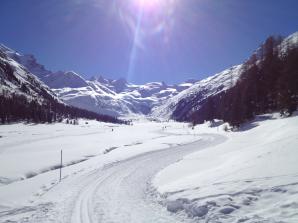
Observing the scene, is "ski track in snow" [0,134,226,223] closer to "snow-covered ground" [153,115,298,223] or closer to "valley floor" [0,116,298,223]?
"valley floor" [0,116,298,223]

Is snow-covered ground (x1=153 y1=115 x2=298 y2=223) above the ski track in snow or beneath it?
above

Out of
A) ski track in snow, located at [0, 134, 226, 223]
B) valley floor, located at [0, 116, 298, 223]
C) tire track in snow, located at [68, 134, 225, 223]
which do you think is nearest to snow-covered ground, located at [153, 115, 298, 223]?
valley floor, located at [0, 116, 298, 223]

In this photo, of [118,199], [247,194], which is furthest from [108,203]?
[247,194]

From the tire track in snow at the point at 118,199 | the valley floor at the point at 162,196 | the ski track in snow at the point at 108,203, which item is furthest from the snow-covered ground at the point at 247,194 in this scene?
the tire track in snow at the point at 118,199

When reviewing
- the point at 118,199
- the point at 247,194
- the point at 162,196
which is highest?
A: the point at 247,194

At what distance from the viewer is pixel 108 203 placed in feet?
54.0

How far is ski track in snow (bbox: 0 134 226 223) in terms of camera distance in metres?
13.8

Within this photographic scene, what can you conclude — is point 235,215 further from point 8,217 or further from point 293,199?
point 8,217

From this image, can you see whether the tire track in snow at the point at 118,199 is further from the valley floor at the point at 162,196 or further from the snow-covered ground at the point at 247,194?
the snow-covered ground at the point at 247,194

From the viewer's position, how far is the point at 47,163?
33.1m

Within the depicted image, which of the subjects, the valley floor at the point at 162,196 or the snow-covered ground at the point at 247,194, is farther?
the valley floor at the point at 162,196

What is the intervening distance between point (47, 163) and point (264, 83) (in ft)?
159

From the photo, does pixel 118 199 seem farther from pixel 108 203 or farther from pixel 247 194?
pixel 247 194

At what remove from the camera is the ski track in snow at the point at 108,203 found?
13.8 m
